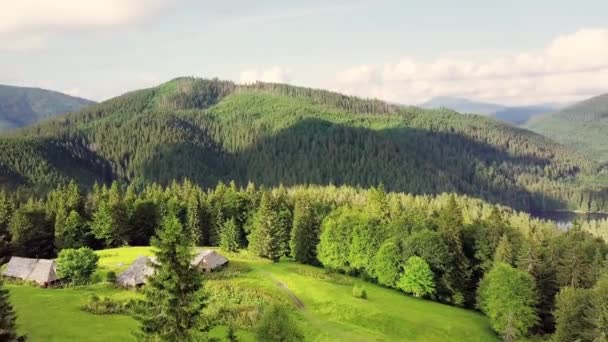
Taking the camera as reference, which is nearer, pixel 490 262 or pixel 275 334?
pixel 275 334

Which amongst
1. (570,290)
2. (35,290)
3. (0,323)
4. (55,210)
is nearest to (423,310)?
(570,290)

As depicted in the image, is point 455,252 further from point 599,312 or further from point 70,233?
point 70,233

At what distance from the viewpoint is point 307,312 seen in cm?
7412

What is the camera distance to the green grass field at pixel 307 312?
6012 cm

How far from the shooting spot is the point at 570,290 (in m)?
77.8

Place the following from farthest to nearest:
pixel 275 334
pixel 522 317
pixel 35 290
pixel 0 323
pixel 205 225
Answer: pixel 205 225, pixel 522 317, pixel 35 290, pixel 275 334, pixel 0 323

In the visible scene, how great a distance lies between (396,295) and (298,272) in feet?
59.3

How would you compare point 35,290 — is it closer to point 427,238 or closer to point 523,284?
point 427,238

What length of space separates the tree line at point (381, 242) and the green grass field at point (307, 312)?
6.13 meters

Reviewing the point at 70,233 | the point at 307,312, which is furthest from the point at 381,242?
the point at 70,233

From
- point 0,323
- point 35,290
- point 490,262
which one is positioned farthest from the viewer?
point 490,262

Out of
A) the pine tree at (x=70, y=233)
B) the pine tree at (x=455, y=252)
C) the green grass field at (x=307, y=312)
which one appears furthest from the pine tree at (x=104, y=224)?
the pine tree at (x=455, y=252)

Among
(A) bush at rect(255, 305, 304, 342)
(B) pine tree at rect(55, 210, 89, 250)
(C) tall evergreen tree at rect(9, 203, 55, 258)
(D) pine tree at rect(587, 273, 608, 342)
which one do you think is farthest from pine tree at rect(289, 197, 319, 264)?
(A) bush at rect(255, 305, 304, 342)

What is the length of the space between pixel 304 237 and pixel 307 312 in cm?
3856
